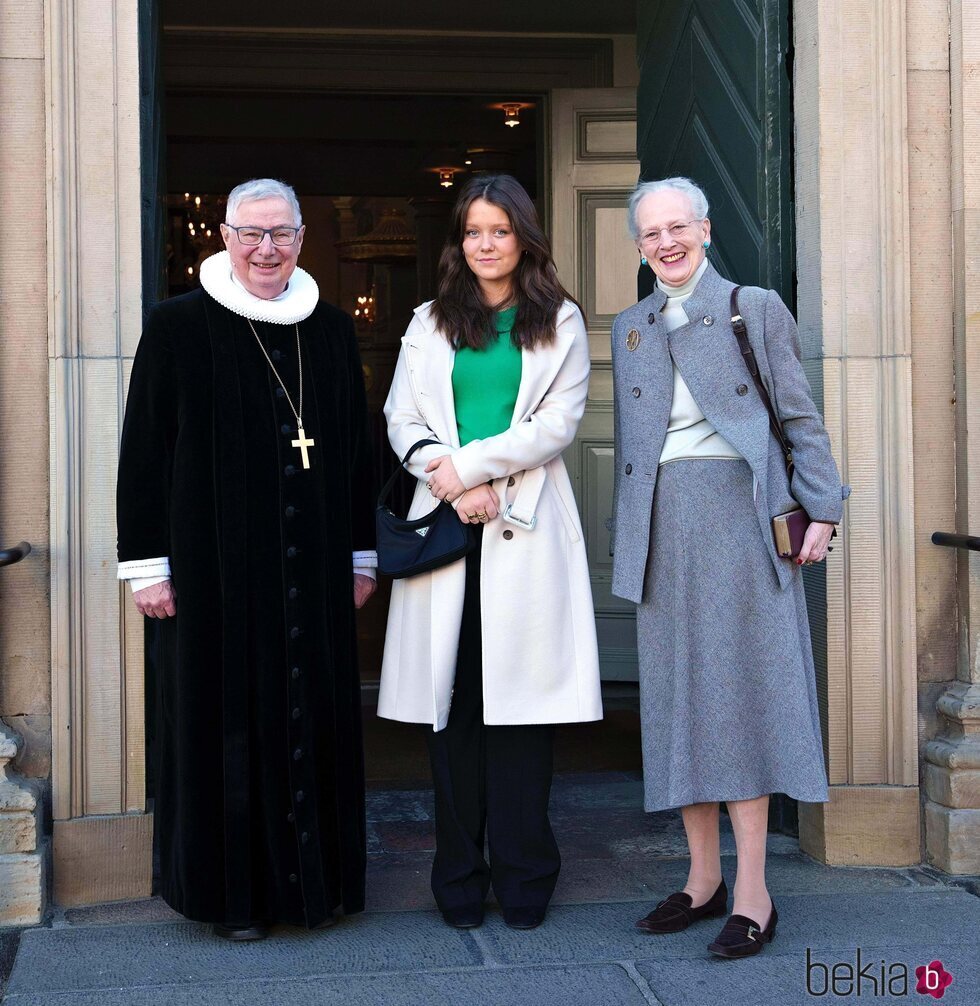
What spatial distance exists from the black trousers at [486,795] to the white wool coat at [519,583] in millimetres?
73

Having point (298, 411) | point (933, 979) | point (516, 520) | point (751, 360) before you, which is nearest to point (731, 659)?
point (516, 520)

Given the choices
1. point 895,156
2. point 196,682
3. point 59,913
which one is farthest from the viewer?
point 895,156

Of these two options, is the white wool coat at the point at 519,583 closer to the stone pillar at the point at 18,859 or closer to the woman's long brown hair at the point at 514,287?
the woman's long brown hair at the point at 514,287

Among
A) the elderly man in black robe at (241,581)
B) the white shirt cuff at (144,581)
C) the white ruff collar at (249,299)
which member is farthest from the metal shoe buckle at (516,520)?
the white shirt cuff at (144,581)

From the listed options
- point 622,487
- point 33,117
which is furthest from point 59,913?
point 33,117

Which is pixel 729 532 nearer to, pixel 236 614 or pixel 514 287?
pixel 514 287

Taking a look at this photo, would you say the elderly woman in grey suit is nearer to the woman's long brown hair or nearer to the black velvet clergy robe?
the woman's long brown hair

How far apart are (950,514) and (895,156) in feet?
3.61

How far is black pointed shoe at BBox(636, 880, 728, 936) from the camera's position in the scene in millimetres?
3770

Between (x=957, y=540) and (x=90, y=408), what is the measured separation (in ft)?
8.37

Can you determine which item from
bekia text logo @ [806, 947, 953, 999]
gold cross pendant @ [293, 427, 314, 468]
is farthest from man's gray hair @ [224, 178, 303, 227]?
bekia text logo @ [806, 947, 953, 999]

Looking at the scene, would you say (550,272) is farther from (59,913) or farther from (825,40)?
(59,913)

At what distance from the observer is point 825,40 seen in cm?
437

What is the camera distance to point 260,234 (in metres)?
3.69
